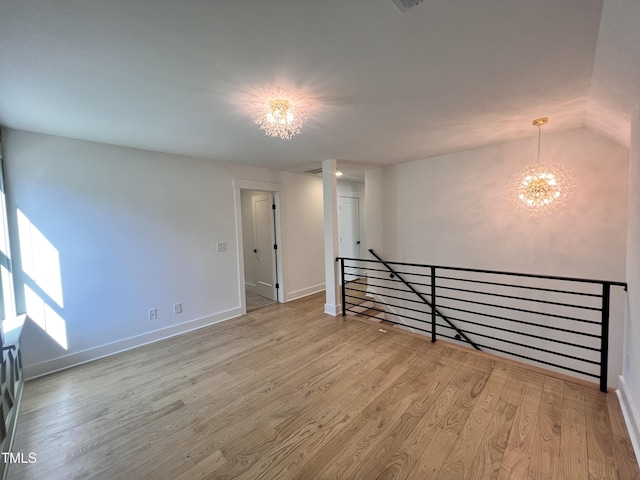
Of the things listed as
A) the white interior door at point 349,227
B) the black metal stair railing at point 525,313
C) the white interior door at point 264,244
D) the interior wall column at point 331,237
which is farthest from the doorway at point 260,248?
the white interior door at point 349,227

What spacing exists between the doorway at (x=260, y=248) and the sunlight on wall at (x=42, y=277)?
2243 millimetres

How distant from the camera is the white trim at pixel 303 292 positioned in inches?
180

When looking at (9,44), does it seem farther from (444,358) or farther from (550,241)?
(550,241)

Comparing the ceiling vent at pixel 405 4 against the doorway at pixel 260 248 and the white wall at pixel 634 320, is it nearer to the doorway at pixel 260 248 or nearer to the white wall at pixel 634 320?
the white wall at pixel 634 320

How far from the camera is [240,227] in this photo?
393 centimetres

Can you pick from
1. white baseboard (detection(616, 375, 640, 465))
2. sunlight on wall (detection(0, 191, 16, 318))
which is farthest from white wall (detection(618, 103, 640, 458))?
sunlight on wall (detection(0, 191, 16, 318))

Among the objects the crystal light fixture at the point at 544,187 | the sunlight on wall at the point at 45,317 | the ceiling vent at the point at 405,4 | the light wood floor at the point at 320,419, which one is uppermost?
the ceiling vent at the point at 405,4

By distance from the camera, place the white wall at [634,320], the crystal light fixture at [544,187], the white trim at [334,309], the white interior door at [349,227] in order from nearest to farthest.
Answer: the white wall at [634,320], the crystal light fixture at [544,187], the white trim at [334,309], the white interior door at [349,227]

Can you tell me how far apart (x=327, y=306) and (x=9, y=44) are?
12.2 ft

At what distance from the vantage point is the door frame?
3.89m

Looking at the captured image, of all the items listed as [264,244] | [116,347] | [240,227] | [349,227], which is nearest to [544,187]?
[349,227]

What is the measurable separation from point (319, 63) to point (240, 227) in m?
2.86

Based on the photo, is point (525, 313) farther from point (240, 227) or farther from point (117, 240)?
point (117, 240)

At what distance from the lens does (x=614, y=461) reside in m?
1.39
